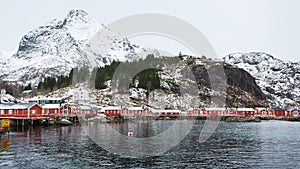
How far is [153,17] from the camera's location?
184 feet

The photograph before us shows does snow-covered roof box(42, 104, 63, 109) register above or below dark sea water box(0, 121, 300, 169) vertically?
above

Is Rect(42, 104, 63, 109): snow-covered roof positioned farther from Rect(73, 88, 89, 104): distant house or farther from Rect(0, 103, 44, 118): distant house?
Rect(73, 88, 89, 104): distant house

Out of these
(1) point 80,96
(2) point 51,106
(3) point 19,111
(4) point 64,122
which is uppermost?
(1) point 80,96

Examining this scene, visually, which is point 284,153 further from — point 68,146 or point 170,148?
point 68,146

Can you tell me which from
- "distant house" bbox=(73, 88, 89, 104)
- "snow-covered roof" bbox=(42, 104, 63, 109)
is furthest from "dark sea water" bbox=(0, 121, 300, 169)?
"distant house" bbox=(73, 88, 89, 104)

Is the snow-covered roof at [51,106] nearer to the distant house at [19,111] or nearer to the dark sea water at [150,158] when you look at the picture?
the distant house at [19,111]

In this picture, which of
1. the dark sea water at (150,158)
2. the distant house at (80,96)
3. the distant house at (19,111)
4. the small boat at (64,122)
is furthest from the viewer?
the distant house at (80,96)

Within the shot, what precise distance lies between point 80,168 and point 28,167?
5769 mm

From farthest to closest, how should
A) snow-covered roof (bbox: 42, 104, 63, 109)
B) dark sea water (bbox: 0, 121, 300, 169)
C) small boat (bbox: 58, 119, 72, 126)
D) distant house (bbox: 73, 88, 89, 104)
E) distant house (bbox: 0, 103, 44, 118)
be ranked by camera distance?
distant house (bbox: 73, 88, 89, 104) < snow-covered roof (bbox: 42, 104, 63, 109) < small boat (bbox: 58, 119, 72, 126) < distant house (bbox: 0, 103, 44, 118) < dark sea water (bbox: 0, 121, 300, 169)

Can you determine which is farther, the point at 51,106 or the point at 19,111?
the point at 51,106

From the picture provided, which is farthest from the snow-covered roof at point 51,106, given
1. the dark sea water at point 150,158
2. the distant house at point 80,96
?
the dark sea water at point 150,158

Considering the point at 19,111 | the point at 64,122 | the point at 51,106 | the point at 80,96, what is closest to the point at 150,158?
the point at 64,122

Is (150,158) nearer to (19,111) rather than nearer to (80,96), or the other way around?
(19,111)

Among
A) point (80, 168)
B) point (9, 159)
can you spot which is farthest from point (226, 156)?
point (9, 159)
